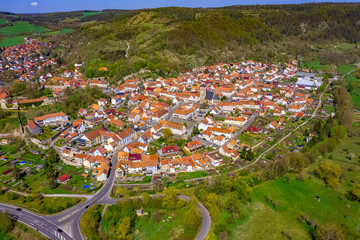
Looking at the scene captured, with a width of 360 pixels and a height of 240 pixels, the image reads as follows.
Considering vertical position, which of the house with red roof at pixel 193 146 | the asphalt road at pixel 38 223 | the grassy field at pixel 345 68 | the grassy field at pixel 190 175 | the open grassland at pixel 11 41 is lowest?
the asphalt road at pixel 38 223

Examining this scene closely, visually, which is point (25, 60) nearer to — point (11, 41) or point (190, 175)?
point (11, 41)

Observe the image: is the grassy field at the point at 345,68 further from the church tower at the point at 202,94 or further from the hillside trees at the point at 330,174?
the hillside trees at the point at 330,174

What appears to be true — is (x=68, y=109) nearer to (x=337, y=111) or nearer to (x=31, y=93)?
(x=31, y=93)

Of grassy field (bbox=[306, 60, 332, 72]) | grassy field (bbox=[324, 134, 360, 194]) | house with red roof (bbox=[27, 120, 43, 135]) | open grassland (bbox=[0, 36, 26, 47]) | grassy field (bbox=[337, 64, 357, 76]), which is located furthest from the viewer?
open grassland (bbox=[0, 36, 26, 47])

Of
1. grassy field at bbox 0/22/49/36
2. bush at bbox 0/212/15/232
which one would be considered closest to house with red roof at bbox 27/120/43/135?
bush at bbox 0/212/15/232

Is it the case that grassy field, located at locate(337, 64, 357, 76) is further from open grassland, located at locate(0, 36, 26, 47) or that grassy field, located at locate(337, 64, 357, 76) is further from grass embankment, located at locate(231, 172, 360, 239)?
open grassland, located at locate(0, 36, 26, 47)

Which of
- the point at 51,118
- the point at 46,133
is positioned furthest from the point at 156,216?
the point at 51,118

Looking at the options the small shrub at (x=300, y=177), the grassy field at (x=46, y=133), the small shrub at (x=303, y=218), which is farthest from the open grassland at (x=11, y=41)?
the small shrub at (x=303, y=218)
